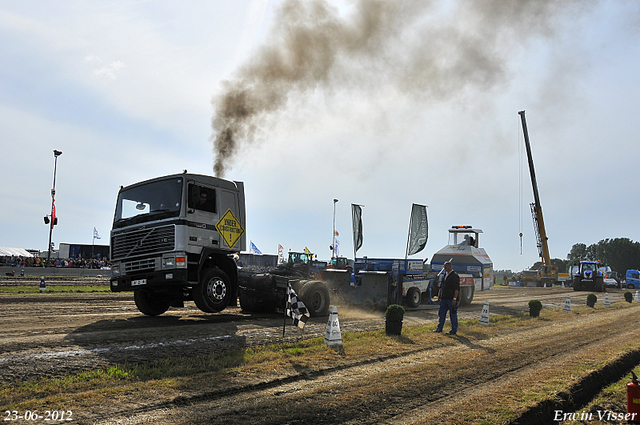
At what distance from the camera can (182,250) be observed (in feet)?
33.9

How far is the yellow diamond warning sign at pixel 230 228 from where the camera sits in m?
11.5

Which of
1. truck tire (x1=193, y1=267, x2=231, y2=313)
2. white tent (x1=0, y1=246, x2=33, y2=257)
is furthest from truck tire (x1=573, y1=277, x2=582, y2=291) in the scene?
white tent (x1=0, y1=246, x2=33, y2=257)

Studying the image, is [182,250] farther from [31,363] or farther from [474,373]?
[474,373]

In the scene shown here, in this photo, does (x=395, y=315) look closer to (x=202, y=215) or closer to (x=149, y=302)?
(x=202, y=215)

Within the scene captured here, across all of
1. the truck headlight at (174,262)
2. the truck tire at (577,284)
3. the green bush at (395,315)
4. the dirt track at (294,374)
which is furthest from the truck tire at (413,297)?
the truck tire at (577,284)

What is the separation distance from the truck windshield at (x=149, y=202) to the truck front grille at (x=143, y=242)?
1.03 feet

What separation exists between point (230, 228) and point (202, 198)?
1100 millimetres

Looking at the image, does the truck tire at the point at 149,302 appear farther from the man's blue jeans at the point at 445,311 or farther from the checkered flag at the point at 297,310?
the man's blue jeans at the point at 445,311

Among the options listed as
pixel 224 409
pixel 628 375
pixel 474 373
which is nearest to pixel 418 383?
pixel 474 373

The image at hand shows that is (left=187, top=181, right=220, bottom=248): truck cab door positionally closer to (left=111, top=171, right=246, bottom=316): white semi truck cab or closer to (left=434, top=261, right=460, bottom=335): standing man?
(left=111, top=171, right=246, bottom=316): white semi truck cab

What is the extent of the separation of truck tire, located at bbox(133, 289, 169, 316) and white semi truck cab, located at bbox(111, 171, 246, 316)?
0.03 m

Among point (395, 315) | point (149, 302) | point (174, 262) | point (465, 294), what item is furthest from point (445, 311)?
point (465, 294)

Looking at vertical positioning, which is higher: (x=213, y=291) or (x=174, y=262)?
(x=174, y=262)

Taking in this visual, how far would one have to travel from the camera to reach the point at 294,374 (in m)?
6.55
